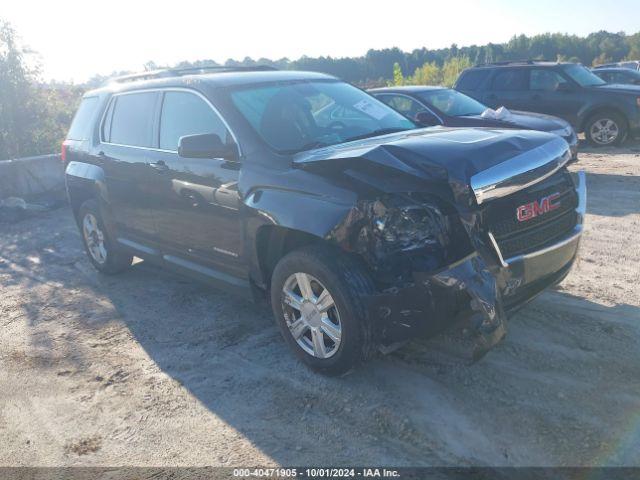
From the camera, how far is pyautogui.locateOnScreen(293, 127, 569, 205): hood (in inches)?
132

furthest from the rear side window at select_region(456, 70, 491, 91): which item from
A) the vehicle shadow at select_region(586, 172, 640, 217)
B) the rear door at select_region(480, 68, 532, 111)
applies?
the vehicle shadow at select_region(586, 172, 640, 217)

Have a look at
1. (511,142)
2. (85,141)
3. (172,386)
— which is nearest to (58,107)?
(85,141)

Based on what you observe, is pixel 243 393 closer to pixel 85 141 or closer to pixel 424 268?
pixel 424 268

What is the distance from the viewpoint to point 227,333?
479 centimetres

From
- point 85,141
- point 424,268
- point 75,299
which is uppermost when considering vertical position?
point 85,141

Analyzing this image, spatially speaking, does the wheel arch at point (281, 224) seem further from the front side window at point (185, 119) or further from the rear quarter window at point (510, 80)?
the rear quarter window at point (510, 80)

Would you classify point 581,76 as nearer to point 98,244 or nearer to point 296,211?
point 98,244

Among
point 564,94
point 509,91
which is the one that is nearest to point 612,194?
point 564,94

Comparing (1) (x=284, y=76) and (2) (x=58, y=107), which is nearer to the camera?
(1) (x=284, y=76)

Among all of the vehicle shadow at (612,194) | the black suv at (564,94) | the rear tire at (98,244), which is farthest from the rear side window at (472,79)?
the rear tire at (98,244)

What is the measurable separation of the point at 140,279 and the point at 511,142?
4.32 metres

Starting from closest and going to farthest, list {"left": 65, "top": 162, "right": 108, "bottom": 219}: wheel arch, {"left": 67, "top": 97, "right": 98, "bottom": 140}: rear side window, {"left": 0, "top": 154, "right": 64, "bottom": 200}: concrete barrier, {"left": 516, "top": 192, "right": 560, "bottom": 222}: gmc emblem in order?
1. {"left": 516, "top": 192, "right": 560, "bottom": 222}: gmc emblem
2. {"left": 65, "top": 162, "right": 108, "bottom": 219}: wheel arch
3. {"left": 67, "top": 97, "right": 98, "bottom": 140}: rear side window
4. {"left": 0, "top": 154, "right": 64, "bottom": 200}: concrete barrier

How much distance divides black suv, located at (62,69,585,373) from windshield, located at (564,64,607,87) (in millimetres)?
8639

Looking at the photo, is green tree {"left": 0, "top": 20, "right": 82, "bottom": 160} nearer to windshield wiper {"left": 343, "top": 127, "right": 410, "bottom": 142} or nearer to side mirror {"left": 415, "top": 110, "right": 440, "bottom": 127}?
side mirror {"left": 415, "top": 110, "right": 440, "bottom": 127}
